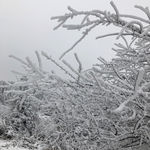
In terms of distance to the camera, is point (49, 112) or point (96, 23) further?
point (49, 112)

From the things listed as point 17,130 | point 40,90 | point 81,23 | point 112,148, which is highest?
point 81,23

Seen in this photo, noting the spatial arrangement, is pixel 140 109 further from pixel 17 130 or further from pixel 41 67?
pixel 17 130

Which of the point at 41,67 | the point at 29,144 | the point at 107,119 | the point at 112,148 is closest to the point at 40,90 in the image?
the point at 41,67

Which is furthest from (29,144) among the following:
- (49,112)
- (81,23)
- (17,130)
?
(81,23)

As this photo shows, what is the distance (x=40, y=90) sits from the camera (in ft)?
11.2

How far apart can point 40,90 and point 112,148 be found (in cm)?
105

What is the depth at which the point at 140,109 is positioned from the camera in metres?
3.30

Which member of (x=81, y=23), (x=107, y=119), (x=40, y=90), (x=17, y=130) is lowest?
(x=17, y=130)

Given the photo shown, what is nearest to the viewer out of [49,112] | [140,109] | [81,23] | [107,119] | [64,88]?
[81,23]

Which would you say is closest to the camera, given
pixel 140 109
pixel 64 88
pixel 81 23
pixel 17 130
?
pixel 81 23

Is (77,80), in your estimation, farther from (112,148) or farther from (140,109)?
(112,148)

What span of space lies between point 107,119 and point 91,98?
288 millimetres

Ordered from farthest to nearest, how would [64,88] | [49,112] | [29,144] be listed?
[29,144] → [49,112] → [64,88]

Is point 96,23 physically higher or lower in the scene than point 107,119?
higher
